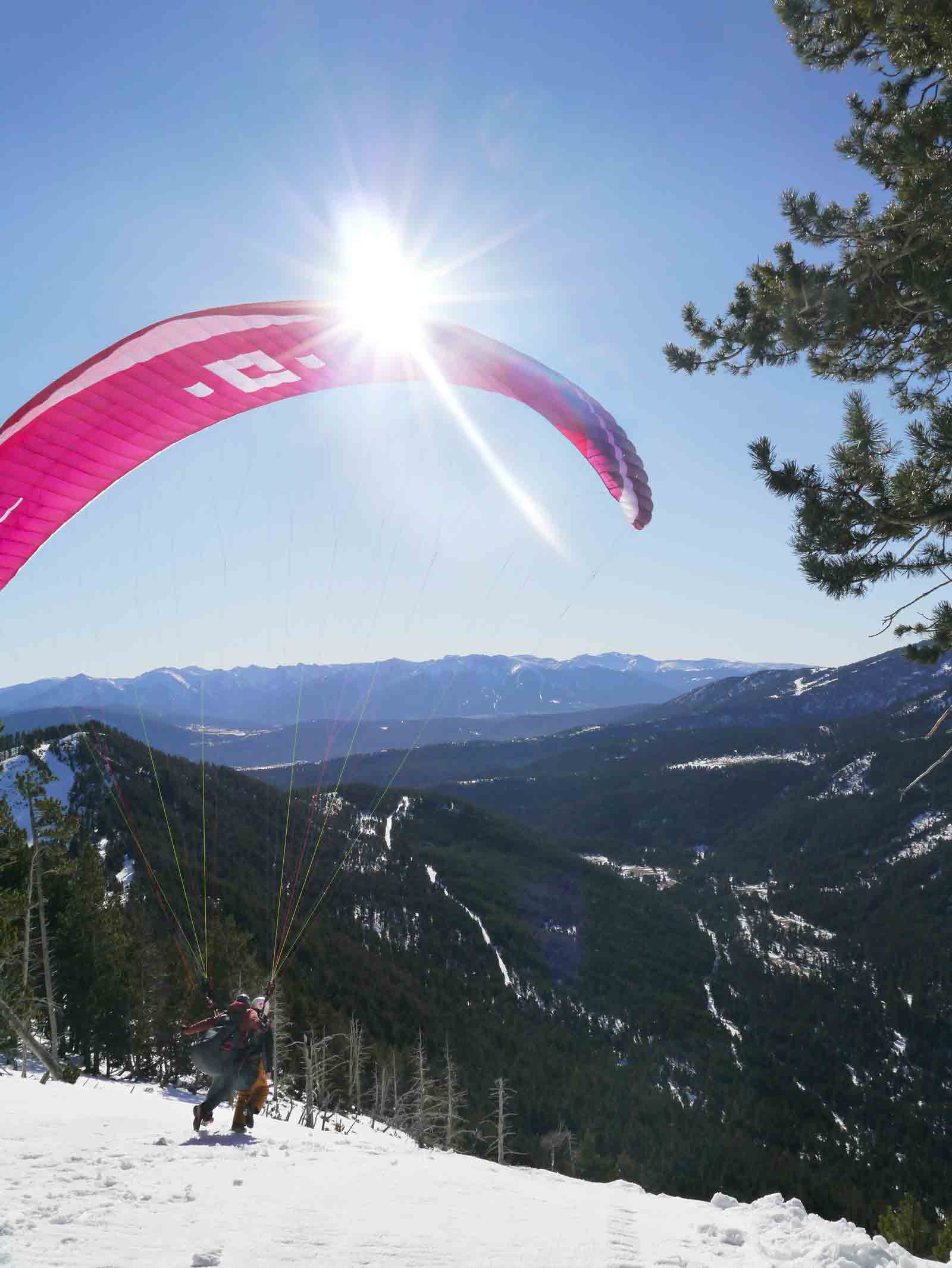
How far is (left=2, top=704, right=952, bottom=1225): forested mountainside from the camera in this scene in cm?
4988

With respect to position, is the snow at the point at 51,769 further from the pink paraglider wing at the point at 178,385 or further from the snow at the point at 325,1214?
the snow at the point at 325,1214

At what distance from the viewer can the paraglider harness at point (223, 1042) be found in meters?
8.05

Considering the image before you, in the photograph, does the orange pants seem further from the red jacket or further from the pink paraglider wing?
the pink paraglider wing

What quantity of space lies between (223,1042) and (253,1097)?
3.17 feet

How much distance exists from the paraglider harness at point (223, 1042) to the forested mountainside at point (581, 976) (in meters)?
18.0

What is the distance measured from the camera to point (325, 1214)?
17.6 ft

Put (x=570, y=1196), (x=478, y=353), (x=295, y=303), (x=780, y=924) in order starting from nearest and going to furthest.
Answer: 1. (x=570, y=1196)
2. (x=295, y=303)
3. (x=478, y=353)
4. (x=780, y=924)

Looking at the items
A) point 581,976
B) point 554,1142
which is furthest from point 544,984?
point 554,1142

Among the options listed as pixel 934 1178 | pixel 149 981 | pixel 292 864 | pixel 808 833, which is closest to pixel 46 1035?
pixel 149 981

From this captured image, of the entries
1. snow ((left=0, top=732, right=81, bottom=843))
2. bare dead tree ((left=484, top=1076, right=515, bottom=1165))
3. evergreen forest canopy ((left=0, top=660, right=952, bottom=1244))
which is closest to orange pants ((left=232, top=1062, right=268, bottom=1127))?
evergreen forest canopy ((left=0, top=660, right=952, bottom=1244))

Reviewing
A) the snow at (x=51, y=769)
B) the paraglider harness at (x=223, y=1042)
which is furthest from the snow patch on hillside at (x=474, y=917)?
the paraglider harness at (x=223, y=1042)

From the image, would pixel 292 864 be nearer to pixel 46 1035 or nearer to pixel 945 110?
pixel 46 1035

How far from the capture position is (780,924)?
145m

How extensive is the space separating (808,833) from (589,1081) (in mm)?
154719
